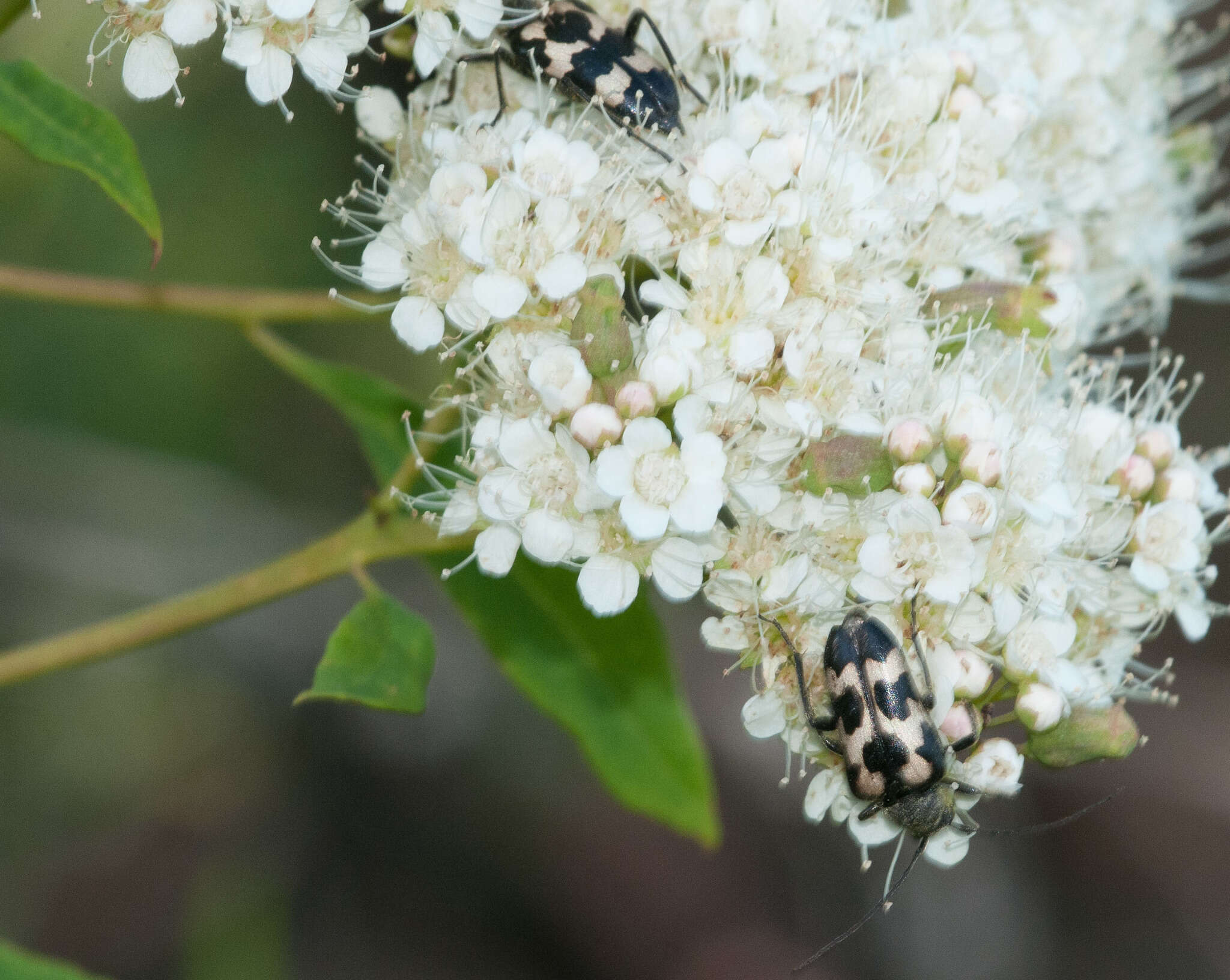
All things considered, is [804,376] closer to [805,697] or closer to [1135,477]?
[805,697]

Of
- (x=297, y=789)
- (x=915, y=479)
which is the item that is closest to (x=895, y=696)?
(x=915, y=479)

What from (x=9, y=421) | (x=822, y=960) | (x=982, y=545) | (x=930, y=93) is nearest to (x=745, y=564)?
(x=982, y=545)

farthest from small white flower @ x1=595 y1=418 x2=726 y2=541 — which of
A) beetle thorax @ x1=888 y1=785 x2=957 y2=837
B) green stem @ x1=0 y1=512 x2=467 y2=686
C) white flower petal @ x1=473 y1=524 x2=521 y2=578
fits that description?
beetle thorax @ x1=888 y1=785 x2=957 y2=837

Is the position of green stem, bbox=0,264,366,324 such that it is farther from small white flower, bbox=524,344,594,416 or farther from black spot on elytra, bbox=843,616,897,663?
black spot on elytra, bbox=843,616,897,663

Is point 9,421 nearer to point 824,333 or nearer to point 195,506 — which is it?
point 195,506

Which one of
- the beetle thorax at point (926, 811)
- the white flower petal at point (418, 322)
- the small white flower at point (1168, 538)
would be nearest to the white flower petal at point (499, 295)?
the white flower petal at point (418, 322)

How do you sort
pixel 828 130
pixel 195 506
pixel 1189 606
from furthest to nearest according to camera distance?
pixel 195 506 < pixel 1189 606 < pixel 828 130
